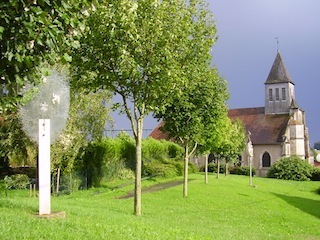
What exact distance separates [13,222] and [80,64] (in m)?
7.72

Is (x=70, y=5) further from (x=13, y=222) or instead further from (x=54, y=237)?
(x=13, y=222)

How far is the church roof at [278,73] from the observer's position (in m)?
76.1

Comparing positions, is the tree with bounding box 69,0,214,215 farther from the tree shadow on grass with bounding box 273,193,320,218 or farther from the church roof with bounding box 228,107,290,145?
the church roof with bounding box 228,107,290,145

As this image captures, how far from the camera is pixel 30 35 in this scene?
4.32m

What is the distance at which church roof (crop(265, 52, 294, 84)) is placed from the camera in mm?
76062

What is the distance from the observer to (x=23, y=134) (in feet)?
84.9

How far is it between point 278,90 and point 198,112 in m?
54.2

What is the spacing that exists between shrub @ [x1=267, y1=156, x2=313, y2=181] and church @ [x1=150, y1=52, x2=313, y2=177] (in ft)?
41.4

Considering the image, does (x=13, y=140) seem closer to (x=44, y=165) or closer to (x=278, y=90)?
(x=44, y=165)

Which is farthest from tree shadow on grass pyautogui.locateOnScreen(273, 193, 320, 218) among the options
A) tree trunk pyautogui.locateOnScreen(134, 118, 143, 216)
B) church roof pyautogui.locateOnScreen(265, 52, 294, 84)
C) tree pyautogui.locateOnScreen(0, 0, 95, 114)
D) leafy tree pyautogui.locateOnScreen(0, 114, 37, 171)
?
church roof pyautogui.locateOnScreen(265, 52, 294, 84)

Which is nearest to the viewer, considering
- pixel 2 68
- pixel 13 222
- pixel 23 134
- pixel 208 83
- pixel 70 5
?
pixel 2 68

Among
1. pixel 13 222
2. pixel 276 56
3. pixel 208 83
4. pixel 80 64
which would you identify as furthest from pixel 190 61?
pixel 276 56

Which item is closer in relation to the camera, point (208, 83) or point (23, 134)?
point (208, 83)

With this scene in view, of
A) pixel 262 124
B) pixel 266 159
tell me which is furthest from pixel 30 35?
pixel 262 124
